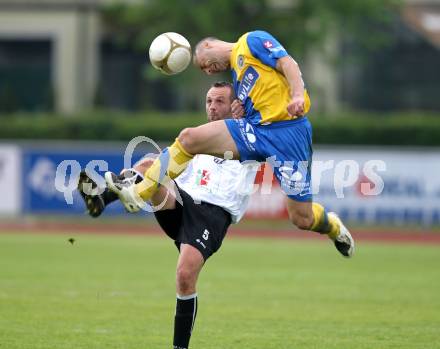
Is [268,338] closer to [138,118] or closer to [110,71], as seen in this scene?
[138,118]

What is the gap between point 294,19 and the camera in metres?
34.2

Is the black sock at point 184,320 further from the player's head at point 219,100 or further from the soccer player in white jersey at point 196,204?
the player's head at point 219,100

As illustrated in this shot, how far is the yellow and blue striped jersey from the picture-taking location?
8.56m

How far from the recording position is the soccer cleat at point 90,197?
8.32m

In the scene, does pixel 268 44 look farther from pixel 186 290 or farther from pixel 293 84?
pixel 186 290

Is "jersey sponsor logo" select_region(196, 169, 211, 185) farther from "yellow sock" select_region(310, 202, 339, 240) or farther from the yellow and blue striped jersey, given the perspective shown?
"yellow sock" select_region(310, 202, 339, 240)

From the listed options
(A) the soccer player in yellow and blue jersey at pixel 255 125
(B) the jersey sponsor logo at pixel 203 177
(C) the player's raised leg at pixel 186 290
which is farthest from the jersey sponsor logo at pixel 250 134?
(C) the player's raised leg at pixel 186 290

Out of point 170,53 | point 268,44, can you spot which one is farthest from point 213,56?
point 268,44

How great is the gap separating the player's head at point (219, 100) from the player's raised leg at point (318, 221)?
3.21 ft

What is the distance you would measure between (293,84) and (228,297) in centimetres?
510

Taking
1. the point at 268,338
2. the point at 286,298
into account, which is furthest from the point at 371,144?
the point at 268,338

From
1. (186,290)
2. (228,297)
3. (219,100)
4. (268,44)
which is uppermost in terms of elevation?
(268,44)

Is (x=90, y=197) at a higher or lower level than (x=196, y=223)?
higher

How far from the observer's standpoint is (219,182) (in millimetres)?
8812
